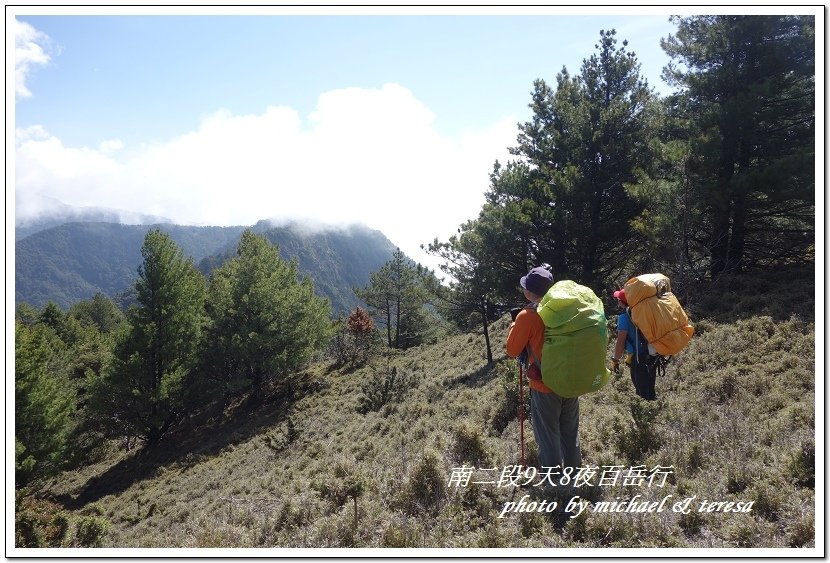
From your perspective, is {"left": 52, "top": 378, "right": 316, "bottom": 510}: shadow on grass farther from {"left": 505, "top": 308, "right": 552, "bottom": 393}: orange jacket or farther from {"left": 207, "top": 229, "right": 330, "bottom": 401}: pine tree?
{"left": 505, "top": 308, "right": 552, "bottom": 393}: orange jacket

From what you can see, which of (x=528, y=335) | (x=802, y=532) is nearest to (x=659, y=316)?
(x=528, y=335)

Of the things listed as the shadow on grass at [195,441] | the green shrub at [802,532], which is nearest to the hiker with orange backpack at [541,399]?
the green shrub at [802,532]

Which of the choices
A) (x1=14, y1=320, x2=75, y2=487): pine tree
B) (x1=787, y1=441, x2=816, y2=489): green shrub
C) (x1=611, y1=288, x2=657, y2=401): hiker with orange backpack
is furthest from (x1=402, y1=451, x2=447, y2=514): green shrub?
(x1=14, y1=320, x2=75, y2=487): pine tree

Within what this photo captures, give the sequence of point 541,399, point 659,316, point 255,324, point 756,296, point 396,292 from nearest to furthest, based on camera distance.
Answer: point 541,399 < point 659,316 < point 756,296 < point 255,324 < point 396,292

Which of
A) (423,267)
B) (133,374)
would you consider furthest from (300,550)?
(133,374)

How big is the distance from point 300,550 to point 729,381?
640 centimetres

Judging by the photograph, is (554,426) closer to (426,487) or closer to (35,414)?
(426,487)

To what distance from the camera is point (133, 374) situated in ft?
63.1

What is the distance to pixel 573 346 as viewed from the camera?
368cm

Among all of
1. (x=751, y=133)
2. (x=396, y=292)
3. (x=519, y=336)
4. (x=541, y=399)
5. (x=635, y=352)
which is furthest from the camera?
(x=396, y=292)

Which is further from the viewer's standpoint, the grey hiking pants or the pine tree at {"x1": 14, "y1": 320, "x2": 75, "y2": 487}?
the pine tree at {"x1": 14, "y1": 320, "x2": 75, "y2": 487}

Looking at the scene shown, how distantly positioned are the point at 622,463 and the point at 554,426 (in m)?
1.27

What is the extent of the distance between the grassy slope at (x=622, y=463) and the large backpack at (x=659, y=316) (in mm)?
1123

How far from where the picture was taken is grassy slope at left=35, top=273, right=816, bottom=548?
3.41 meters
